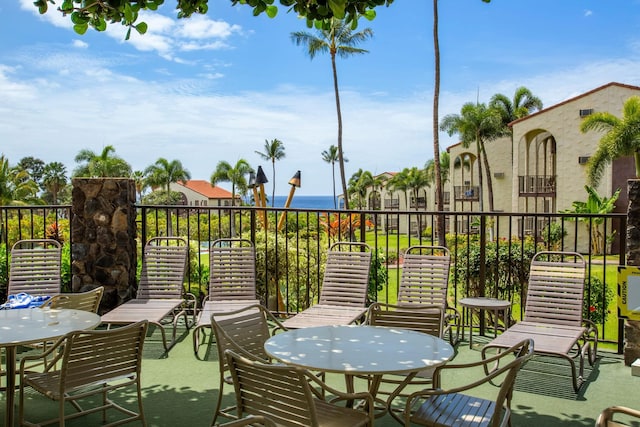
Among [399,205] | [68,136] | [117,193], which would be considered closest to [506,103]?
[399,205]

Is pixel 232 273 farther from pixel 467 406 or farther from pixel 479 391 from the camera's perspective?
pixel 467 406

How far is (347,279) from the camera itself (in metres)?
6.09

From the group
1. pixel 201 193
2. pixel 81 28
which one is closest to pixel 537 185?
pixel 81 28

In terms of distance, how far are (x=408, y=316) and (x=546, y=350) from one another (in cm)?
112

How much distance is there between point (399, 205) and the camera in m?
77.3

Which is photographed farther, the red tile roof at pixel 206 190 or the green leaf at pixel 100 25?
the red tile roof at pixel 206 190

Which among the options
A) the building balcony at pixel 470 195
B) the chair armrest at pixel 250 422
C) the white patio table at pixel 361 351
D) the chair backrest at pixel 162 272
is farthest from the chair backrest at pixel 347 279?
the building balcony at pixel 470 195

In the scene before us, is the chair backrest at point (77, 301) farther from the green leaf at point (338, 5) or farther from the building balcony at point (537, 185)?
the building balcony at point (537, 185)

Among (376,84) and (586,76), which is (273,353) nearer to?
(586,76)

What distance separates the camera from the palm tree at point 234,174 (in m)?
74.9

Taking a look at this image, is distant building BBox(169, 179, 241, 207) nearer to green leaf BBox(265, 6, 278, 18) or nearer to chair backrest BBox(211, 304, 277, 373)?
chair backrest BBox(211, 304, 277, 373)

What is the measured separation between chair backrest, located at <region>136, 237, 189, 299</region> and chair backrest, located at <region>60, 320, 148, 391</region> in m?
2.89

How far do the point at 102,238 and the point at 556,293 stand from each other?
16.0 ft

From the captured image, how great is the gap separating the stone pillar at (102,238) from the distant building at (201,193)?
68523mm
